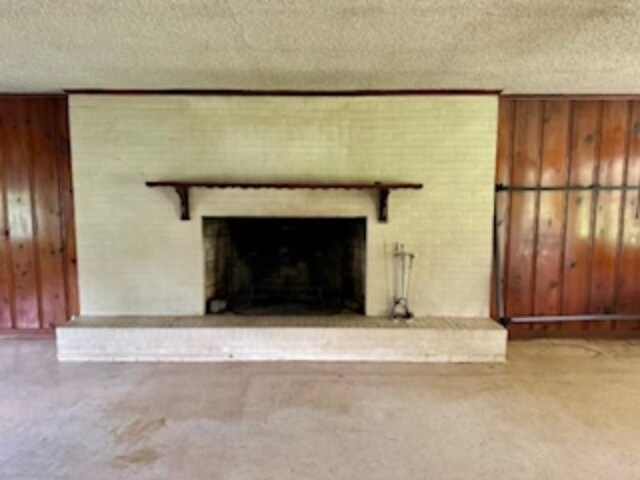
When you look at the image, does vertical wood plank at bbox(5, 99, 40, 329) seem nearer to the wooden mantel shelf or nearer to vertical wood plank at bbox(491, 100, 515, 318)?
the wooden mantel shelf

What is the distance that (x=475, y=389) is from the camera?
10.3 feet

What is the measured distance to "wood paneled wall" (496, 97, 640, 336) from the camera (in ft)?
13.2

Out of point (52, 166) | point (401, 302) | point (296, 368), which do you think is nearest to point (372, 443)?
point (296, 368)

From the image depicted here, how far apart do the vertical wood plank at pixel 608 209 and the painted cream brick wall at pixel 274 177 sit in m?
1.06

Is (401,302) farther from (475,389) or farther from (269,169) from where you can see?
(269,169)

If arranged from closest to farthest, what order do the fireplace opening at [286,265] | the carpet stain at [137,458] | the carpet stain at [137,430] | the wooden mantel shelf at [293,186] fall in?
the carpet stain at [137,458] < the carpet stain at [137,430] < the wooden mantel shelf at [293,186] < the fireplace opening at [286,265]

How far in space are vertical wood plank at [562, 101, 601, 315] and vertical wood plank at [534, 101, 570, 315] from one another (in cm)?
6

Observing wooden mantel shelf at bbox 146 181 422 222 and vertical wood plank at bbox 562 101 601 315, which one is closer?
wooden mantel shelf at bbox 146 181 422 222

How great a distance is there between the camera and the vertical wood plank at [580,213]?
4035 millimetres

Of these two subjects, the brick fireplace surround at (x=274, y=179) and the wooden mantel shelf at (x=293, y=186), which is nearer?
the wooden mantel shelf at (x=293, y=186)

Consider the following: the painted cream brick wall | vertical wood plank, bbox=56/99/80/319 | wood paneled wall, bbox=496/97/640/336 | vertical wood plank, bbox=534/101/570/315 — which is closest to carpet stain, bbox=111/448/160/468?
the painted cream brick wall

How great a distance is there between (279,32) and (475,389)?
8.12 ft

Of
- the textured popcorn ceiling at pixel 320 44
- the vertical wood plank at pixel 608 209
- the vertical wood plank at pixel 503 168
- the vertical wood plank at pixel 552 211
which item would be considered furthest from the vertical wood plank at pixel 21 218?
the vertical wood plank at pixel 608 209

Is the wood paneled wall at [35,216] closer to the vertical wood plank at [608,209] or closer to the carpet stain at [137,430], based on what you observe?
the carpet stain at [137,430]
